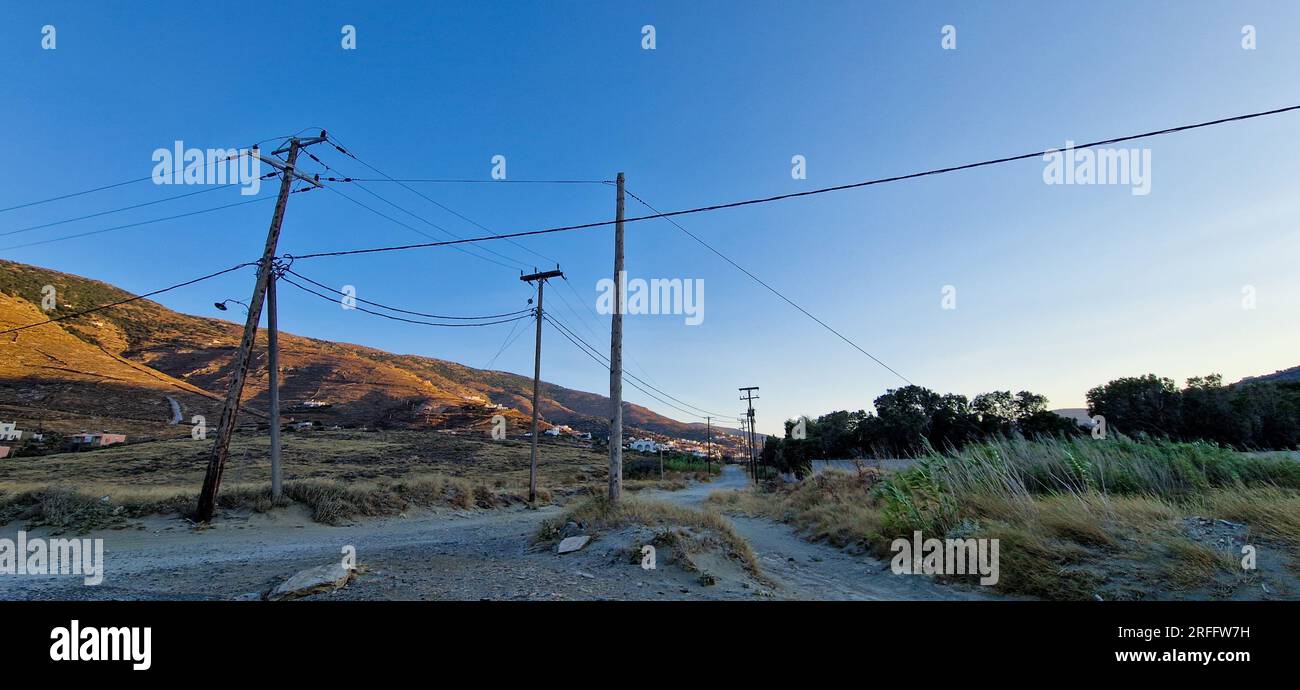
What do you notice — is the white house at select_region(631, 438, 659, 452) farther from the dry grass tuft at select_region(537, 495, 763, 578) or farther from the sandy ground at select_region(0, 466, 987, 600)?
the dry grass tuft at select_region(537, 495, 763, 578)

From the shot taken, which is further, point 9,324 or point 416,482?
point 9,324

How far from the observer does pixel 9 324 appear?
5912 centimetres

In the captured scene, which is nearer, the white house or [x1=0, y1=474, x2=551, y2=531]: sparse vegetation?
[x1=0, y1=474, x2=551, y2=531]: sparse vegetation

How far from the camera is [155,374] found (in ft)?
219

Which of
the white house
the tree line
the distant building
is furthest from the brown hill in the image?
the tree line

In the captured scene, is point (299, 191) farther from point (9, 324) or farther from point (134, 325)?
point (134, 325)

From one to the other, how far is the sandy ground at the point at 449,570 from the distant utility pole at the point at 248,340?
1.16 m

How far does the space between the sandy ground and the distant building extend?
3602cm

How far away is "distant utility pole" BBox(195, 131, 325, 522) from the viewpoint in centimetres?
1441

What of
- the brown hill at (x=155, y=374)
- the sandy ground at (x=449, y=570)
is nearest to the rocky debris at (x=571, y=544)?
the sandy ground at (x=449, y=570)

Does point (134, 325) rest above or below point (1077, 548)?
above

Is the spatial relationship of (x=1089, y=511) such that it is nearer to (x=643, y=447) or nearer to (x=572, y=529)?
(x=572, y=529)
